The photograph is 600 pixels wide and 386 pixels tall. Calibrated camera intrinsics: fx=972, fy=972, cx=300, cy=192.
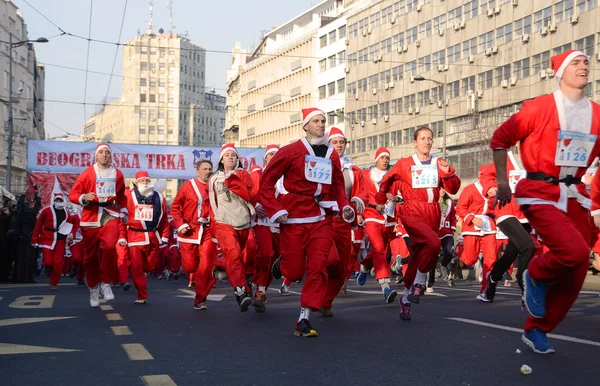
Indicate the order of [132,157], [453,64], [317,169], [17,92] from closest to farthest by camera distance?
[317,169]
[132,157]
[453,64]
[17,92]

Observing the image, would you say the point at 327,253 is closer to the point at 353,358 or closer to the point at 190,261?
the point at 353,358

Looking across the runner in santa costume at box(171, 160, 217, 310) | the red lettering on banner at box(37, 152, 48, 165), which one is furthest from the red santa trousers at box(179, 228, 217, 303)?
the red lettering on banner at box(37, 152, 48, 165)

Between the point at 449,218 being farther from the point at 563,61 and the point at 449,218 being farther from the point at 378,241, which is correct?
the point at 563,61

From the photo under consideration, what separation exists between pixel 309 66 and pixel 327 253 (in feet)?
302

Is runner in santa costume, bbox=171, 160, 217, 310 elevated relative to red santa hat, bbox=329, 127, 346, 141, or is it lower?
lower

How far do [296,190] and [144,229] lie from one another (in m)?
6.08

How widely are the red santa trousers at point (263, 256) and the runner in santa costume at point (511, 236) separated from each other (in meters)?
2.96

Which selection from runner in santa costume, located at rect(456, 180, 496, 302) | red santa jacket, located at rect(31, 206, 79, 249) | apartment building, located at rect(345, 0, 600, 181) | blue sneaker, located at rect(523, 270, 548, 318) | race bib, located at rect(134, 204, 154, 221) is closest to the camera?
blue sneaker, located at rect(523, 270, 548, 318)

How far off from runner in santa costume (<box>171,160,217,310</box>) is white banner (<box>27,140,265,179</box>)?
21806 mm

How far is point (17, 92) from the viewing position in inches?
3762

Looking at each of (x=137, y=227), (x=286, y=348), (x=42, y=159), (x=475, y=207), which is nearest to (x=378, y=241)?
(x=475, y=207)

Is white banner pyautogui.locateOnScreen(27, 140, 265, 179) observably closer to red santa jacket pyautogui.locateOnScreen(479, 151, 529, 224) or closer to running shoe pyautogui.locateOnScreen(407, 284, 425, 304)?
red santa jacket pyautogui.locateOnScreen(479, 151, 529, 224)

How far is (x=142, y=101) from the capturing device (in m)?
200

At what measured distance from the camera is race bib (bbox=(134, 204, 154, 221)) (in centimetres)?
1525
